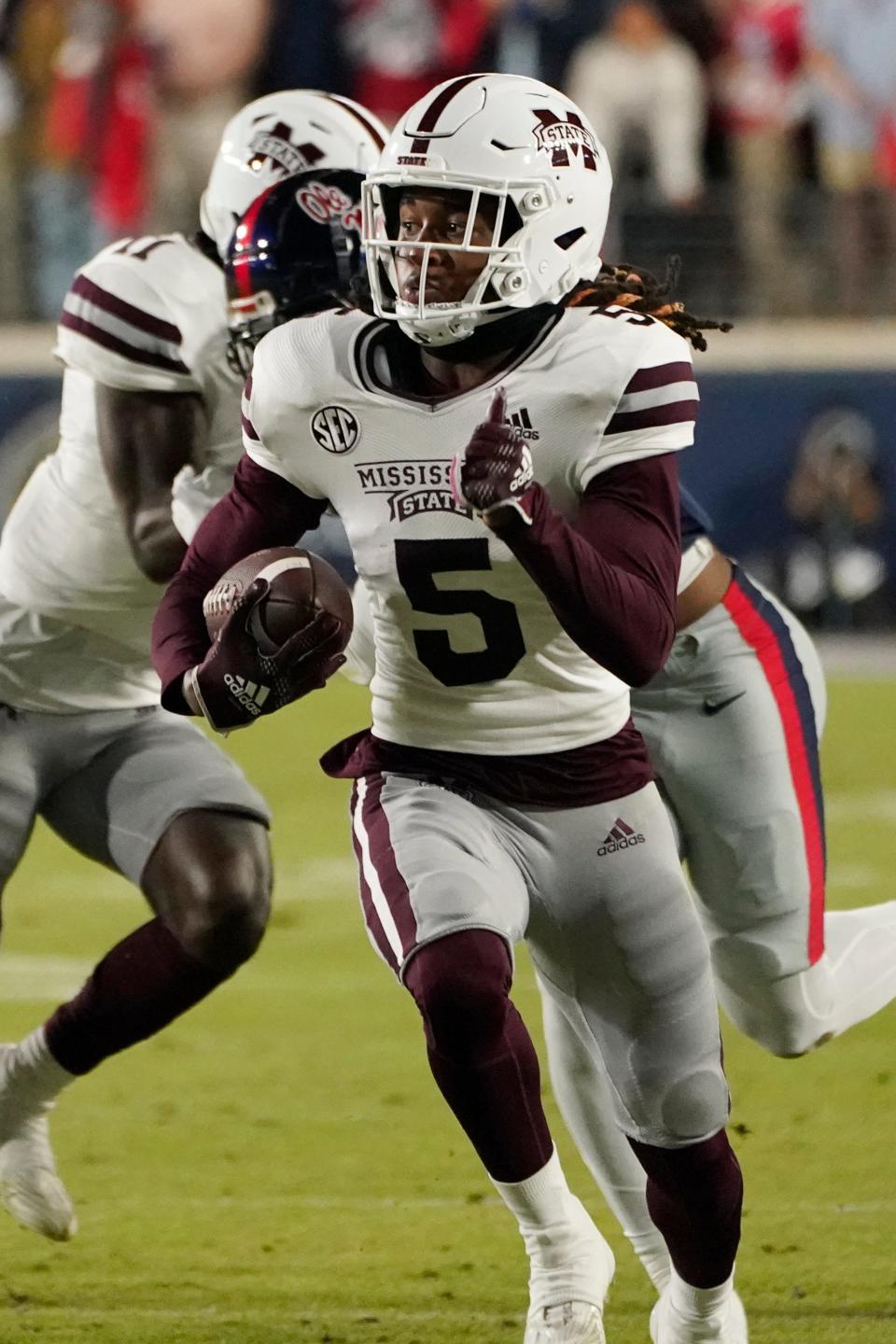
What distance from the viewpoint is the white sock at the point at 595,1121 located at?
3113mm

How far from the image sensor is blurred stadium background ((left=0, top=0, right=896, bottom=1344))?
3.82 m

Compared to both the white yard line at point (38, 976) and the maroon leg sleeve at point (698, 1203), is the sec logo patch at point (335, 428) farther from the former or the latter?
the white yard line at point (38, 976)

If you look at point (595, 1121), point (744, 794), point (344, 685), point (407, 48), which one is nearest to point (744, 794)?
point (744, 794)

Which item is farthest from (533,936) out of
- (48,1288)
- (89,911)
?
(89,911)

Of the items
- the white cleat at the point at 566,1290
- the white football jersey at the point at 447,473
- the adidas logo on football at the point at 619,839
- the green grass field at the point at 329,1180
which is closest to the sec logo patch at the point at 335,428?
the white football jersey at the point at 447,473

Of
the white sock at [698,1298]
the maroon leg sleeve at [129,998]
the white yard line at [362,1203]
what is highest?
the white sock at [698,1298]

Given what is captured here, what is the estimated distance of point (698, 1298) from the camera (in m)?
2.75

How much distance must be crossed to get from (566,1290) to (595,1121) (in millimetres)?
437

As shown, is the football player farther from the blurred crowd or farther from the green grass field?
the blurred crowd

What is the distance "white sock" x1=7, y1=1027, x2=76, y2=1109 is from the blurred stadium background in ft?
0.82

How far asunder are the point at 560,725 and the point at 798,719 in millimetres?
766

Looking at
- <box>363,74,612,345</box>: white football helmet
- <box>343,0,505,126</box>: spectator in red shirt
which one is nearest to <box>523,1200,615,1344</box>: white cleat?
<box>363,74,612,345</box>: white football helmet

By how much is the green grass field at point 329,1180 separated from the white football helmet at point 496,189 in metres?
1.40

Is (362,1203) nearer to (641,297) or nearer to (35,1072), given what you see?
(35,1072)
